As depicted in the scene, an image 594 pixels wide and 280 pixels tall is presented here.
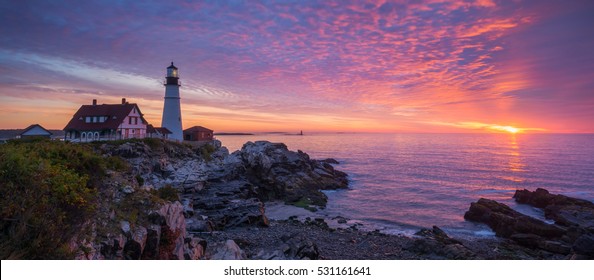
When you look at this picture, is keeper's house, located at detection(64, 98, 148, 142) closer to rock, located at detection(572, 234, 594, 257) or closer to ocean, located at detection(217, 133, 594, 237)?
ocean, located at detection(217, 133, 594, 237)

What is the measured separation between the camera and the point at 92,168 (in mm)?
10477

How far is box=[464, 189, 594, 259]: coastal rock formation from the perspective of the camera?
18458 mm

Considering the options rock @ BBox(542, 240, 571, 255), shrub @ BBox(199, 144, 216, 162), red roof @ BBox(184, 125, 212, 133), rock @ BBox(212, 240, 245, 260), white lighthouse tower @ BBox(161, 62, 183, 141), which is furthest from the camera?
red roof @ BBox(184, 125, 212, 133)

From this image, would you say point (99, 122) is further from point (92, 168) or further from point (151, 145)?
point (92, 168)

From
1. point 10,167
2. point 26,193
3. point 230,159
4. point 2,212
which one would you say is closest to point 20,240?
point 2,212

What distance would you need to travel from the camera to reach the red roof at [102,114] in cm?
3703

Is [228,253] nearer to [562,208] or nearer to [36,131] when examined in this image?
[36,131]

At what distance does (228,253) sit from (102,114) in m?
34.3

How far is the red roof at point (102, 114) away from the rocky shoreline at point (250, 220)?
681cm

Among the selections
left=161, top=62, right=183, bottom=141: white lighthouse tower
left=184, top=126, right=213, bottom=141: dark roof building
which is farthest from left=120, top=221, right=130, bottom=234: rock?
left=184, top=126, right=213, bottom=141: dark roof building

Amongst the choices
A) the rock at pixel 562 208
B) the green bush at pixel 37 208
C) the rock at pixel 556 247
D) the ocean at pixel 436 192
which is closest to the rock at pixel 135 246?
the green bush at pixel 37 208

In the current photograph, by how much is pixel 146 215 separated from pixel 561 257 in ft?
71.3

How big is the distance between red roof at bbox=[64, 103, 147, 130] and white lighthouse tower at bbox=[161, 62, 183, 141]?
5711 millimetres

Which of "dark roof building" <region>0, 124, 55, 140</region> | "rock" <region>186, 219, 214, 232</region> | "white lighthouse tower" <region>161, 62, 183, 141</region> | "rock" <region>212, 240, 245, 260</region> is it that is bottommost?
"rock" <region>186, 219, 214, 232</region>
